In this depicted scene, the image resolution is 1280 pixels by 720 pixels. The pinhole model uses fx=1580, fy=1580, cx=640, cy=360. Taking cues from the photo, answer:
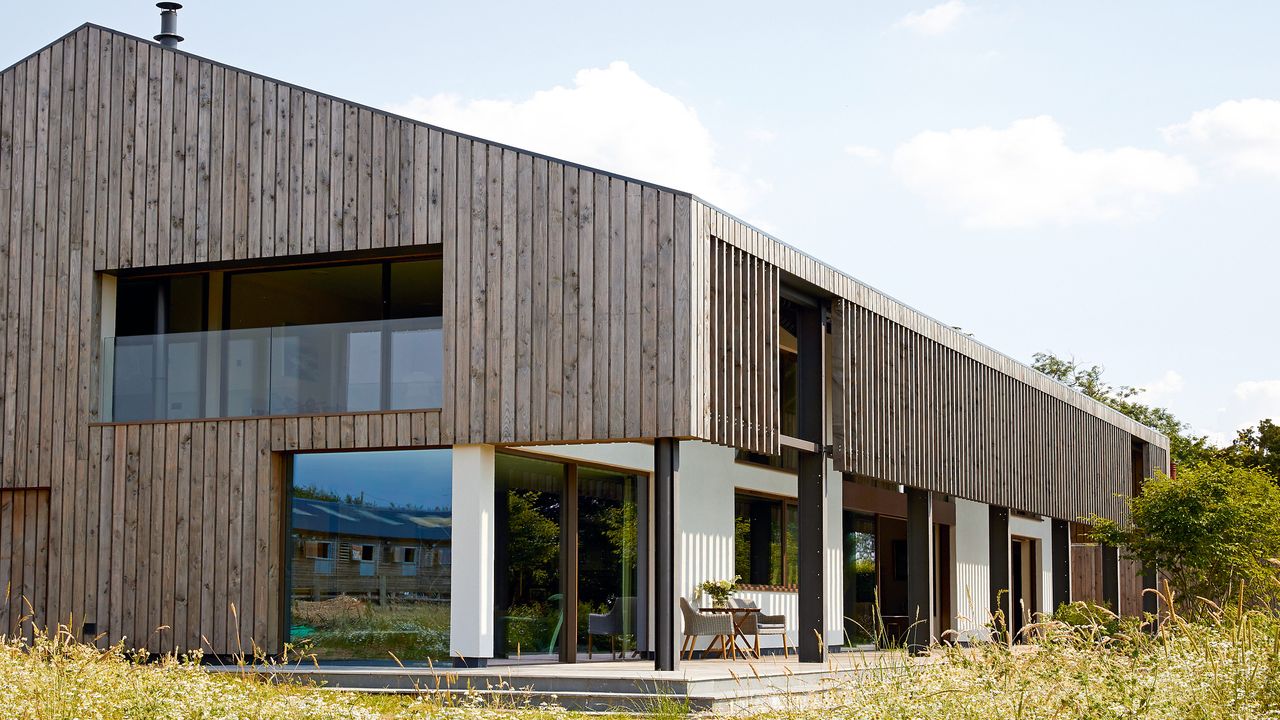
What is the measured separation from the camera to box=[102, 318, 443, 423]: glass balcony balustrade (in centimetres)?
1441

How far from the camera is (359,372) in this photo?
14.6 meters

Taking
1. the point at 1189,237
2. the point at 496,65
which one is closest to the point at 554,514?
the point at 496,65

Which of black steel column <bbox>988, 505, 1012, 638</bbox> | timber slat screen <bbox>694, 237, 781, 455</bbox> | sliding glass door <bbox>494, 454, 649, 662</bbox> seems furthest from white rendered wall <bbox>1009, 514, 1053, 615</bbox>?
timber slat screen <bbox>694, 237, 781, 455</bbox>

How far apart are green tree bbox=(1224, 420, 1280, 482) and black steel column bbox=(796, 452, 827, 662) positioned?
111 feet

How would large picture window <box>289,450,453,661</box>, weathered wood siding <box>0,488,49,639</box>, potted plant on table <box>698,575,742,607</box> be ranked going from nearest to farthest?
large picture window <box>289,450,453,661</box> < weathered wood siding <box>0,488,49,639</box> < potted plant on table <box>698,575,742,607</box>

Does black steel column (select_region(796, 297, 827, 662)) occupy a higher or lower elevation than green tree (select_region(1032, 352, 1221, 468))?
lower

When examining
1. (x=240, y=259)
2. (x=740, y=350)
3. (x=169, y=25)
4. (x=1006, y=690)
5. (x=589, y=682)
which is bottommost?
(x=589, y=682)

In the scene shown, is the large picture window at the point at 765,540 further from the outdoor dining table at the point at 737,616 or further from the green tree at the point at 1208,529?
the green tree at the point at 1208,529

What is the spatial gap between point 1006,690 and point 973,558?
18.9 m

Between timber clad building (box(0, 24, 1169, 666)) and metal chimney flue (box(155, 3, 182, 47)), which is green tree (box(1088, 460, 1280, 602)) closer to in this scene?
timber clad building (box(0, 24, 1169, 666))

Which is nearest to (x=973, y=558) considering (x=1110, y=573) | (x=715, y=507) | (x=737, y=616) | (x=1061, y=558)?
(x=1061, y=558)

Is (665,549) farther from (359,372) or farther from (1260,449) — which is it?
(1260,449)

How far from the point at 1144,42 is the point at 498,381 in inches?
242

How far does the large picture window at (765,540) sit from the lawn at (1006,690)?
10.6 meters
